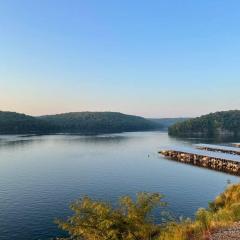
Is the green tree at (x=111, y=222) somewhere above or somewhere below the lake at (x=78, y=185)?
above

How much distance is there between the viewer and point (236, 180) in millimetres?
109500

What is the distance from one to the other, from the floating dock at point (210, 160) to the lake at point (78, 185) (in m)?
9.18

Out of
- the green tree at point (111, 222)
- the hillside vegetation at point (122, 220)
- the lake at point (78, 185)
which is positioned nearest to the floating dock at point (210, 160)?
the lake at point (78, 185)

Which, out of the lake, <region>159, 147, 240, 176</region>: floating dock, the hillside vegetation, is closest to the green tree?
the hillside vegetation

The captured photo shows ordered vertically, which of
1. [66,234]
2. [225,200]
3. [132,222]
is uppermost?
[132,222]

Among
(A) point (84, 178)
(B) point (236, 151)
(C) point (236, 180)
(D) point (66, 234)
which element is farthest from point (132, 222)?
(B) point (236, 151)

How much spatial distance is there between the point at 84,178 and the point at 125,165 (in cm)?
3243

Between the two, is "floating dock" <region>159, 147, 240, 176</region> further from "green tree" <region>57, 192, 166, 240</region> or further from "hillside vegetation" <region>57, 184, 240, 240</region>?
"green tree" <region>57, 192, 166, 240</region>

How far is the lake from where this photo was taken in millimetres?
63594

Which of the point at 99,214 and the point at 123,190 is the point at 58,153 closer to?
the point at 123,190

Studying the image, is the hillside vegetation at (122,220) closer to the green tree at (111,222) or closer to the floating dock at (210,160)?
the green tree at (111,222)

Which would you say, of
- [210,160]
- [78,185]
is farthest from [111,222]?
[210,160]

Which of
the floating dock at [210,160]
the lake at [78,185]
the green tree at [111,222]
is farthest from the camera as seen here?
the floating dock at [210,160]

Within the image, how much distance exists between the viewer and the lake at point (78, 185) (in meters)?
63.6
